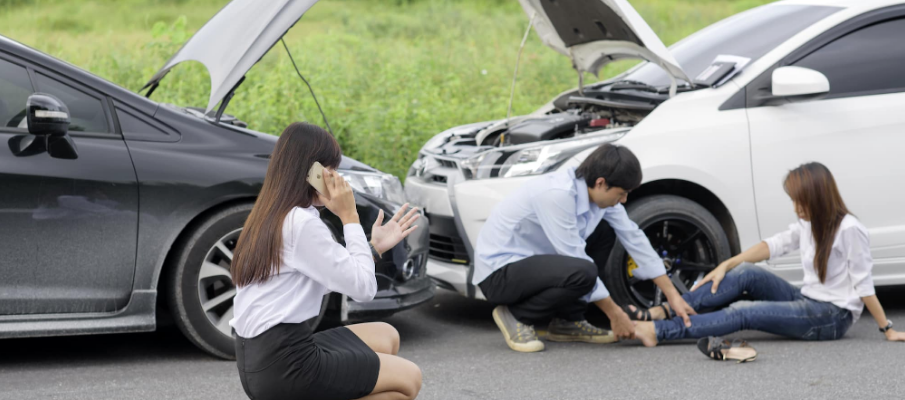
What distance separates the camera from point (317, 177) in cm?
300

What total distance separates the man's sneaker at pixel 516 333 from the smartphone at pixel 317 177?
91.0 inches

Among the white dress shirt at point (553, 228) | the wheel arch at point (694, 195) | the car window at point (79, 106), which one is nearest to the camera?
the car window at point (79, 106)

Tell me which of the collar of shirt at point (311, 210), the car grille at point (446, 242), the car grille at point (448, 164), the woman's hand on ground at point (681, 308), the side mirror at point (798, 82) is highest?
the side mirror at point (798, 82)

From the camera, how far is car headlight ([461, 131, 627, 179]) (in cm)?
543

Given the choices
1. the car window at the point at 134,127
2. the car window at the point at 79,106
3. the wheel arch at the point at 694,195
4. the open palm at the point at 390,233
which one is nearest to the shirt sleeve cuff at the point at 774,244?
the wheel arch at the point at 694,195

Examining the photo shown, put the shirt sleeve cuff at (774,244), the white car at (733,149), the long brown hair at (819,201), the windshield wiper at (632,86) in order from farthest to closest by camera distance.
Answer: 1. the windshield wiper at (632,86)
2. the white car at (733,149)
3. the shirt sleeve cuff at (774,244)
4. the long brown hair at (819,201)

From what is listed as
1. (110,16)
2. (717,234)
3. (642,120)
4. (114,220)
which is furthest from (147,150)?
(110,16)

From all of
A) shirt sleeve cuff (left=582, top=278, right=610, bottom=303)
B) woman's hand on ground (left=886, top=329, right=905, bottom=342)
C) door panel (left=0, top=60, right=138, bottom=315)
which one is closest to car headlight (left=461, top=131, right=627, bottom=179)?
shirt sleeve cuff (left=582, top=278, right=610, bottom=303)

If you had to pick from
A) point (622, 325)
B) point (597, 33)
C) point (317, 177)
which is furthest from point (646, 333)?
point (317, 177)

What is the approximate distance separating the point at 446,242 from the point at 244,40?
161 centimetres

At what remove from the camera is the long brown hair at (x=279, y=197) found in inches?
116

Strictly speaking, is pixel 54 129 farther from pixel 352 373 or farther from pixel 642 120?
pixel 642 120

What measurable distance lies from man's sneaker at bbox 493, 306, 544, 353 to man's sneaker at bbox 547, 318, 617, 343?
7.9 inches

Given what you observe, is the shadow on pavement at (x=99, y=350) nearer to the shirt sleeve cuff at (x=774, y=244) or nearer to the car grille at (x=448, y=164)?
the car grille at (x=448, y=164)
